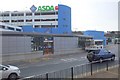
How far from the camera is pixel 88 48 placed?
58.6 metres

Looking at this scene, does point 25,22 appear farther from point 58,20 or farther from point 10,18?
point 58,20

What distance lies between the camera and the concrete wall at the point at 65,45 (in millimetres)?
47994

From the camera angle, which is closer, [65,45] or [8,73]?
[8,73]

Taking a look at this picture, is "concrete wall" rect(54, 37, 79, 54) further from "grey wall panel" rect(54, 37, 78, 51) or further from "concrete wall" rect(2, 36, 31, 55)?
"concrete wall" rect(2, 36, 31, 55)

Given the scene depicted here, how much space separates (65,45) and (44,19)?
254 ft

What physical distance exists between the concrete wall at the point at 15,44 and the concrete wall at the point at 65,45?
27.1 ft

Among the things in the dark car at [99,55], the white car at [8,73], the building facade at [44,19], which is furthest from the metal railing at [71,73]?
the building facade at [44,19]

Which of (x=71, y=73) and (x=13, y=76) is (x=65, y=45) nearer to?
(x=13, y=76)

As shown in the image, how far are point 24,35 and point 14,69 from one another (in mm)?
21087

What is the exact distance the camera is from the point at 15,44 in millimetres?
37531

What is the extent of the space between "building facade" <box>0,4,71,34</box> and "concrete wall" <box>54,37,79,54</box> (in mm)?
52177

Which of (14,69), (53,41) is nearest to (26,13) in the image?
(53,41)

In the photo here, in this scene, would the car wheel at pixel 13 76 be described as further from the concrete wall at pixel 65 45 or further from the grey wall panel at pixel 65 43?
the grey wall panel at pixel 65 43

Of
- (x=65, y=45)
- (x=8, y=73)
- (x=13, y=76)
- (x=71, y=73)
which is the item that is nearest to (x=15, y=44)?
(x=65, y=45)
